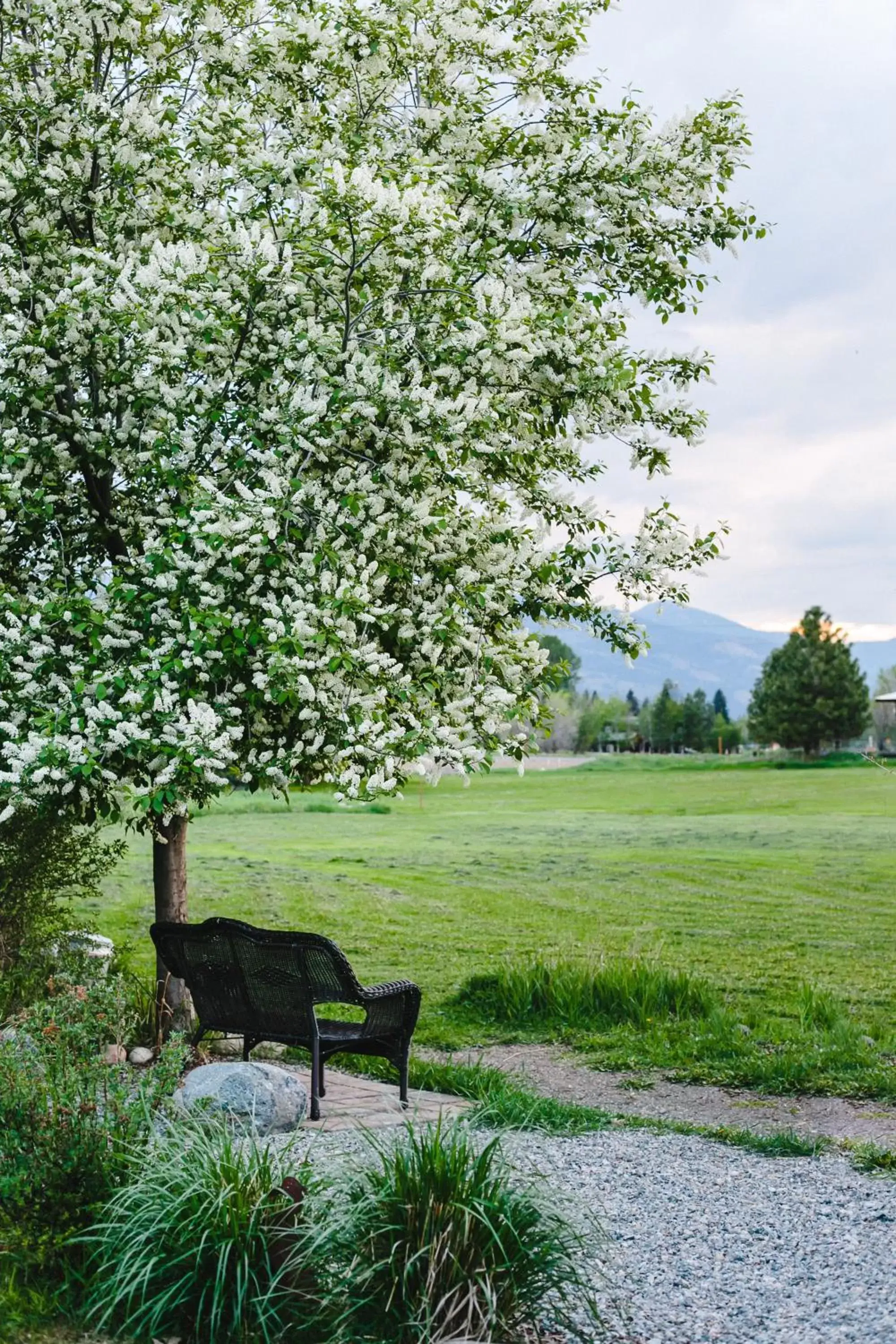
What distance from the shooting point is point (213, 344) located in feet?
27.9

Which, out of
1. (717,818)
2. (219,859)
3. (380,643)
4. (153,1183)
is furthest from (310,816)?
(153,1183)

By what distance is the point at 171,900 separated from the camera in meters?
10.0

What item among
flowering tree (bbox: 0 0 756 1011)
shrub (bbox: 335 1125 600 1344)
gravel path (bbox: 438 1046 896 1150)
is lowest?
gravel path (bbox: 438 1046 896 1150)

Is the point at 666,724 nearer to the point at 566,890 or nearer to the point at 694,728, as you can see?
the point at 694,728

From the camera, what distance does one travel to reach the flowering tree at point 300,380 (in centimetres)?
790

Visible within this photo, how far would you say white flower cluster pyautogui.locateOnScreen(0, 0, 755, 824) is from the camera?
7.89m

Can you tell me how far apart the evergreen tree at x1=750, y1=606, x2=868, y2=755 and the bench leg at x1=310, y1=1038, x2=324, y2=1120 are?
64.5 m

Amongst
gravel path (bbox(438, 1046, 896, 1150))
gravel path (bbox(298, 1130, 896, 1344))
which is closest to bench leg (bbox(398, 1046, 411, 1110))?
gravel path (bbox(438, 1046, 896, 1150))

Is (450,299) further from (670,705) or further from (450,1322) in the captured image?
(670,705)

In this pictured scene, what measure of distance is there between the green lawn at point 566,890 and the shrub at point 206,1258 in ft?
21.8

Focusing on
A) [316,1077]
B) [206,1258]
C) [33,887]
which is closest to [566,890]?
[33,887]

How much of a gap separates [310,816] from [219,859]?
16.6 meters

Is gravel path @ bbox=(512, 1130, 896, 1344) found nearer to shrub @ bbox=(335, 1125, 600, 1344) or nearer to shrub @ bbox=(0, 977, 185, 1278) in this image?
shrub @ bbox=(335, 1125, 600, 1344)

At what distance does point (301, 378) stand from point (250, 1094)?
433 centimetres
